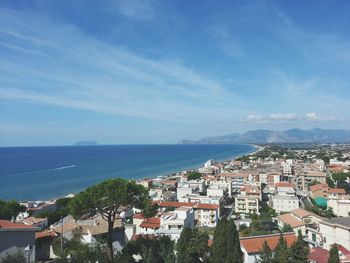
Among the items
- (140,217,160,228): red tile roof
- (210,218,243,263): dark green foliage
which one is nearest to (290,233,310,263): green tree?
(210,218,243,263): dark green foliage

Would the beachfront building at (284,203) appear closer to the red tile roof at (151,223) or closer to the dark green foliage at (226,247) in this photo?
the red tile roof at (151,223)

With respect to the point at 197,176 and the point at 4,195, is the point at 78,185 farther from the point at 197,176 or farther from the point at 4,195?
the point at 197,176

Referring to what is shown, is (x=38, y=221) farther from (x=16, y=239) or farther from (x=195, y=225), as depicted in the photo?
(x=16, y=239)

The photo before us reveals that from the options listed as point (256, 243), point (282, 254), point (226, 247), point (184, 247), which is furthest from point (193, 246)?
point (256, 243)

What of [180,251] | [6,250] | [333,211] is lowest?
[333,211]

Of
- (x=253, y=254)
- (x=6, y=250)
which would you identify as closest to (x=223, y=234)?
(x=253, y=254)

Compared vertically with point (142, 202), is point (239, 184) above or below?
below

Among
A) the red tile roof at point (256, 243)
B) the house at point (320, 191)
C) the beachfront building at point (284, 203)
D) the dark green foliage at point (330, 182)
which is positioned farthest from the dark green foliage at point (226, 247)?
the dark green foliage at point (330, 182)
